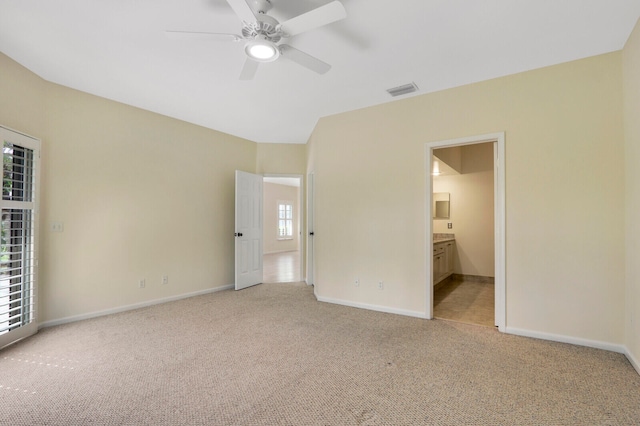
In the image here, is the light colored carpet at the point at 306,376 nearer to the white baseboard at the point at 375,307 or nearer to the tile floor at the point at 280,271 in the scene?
the white baseboard at the point at 375,307

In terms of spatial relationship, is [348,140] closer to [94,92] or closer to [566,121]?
[566,121]

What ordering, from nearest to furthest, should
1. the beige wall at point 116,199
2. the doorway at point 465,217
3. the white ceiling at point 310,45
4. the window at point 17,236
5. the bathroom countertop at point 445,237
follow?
the white ceiling at point 310,45, the window at point 17,236, the beige wall at point 116,199, the doorway at point 465,217, the bathroom countertop at point 445,237

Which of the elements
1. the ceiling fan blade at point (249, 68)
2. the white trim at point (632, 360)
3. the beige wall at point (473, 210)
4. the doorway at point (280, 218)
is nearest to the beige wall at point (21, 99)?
the ceiling fan blade at point (249, 68)

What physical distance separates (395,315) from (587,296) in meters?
1.94

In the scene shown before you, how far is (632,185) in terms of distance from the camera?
8.21ft

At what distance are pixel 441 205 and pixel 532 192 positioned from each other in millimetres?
3400

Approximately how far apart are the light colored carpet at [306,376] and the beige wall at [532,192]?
1.38 feet

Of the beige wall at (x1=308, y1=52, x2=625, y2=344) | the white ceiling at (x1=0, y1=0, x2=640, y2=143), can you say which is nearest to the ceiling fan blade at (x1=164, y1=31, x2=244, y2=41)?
the white ceiling at (x1=0, y1=0, x2=640, y2=143)

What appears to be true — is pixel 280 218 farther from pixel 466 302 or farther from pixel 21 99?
pixel 21 99

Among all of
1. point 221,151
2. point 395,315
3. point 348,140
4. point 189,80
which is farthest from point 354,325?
point 221,151

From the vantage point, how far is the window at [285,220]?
11484 millimetres

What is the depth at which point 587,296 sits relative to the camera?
2830 millimetres

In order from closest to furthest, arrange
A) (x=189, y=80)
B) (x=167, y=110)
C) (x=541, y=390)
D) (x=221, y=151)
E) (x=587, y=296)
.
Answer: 1. (x=541, y=390)
2. (x=587, y=296)
3. (x=189, y=80)
4. (x=167, y=110)
5. (x=221, y=151)

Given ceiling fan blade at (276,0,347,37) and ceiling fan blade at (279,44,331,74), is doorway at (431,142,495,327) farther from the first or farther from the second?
ceiling fan blade at (276,0,347,37)
